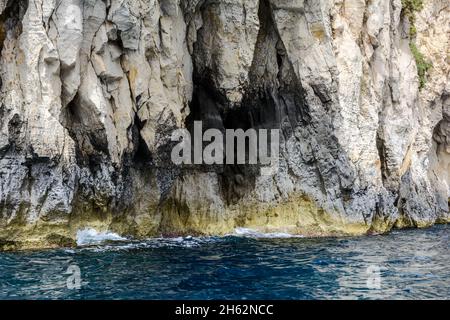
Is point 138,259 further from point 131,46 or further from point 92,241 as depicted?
point 131,46

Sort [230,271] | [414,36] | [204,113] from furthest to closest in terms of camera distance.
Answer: [414,36]
[204,113]
[230,271]

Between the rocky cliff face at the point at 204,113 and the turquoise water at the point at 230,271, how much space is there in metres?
2.47

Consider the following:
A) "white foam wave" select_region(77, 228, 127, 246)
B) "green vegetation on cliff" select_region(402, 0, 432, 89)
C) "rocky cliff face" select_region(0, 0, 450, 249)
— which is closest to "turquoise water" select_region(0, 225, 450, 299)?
"white foam wave" select_region(77, 228, 127, 246)

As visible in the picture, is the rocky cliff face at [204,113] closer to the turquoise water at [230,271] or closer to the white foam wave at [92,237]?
the white foam wave at [92,237]

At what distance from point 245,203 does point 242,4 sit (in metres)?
8.79

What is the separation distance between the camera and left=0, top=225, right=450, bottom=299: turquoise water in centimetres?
1249

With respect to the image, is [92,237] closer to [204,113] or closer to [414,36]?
[204,113]

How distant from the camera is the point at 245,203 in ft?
86.2

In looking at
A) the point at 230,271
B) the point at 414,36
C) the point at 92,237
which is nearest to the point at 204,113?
the point at 92,237

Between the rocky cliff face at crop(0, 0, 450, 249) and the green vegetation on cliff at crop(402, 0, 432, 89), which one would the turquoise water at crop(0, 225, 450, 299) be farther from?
the green vegetation on cliff at crop(402, 0, 432, 89)

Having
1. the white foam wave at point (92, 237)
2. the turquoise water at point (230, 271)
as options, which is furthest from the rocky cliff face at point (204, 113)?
the turquoise water at point (230, 271)

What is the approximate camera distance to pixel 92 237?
63.6 feet

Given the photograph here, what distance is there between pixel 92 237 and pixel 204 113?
8901 mm

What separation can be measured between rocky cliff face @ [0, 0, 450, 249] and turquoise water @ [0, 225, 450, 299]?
2.47 meters
